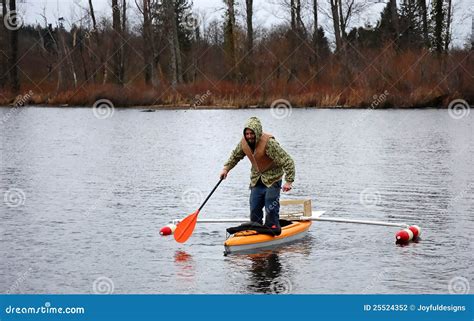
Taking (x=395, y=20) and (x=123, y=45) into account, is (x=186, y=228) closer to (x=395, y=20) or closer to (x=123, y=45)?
(x=395, y=20)

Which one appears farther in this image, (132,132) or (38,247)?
(132,132)

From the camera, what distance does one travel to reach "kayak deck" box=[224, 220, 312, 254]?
12523 millimetres

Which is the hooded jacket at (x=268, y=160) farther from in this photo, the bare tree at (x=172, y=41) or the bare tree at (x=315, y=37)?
the bare tree at (x=315, y=37)

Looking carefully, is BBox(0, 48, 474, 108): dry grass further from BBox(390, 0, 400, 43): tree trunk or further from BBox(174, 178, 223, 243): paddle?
BBox(174, 178, 223, 243): paddle

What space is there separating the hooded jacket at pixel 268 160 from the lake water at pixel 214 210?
1030 millimetres

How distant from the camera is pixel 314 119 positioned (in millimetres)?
40219

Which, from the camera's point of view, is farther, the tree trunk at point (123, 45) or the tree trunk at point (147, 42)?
the tree trunk at point (123, 45)

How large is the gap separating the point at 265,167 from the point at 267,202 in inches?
19.0

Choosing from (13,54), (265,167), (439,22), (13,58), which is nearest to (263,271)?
(265,167)

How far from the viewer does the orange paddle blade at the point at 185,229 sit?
13188 millimetres

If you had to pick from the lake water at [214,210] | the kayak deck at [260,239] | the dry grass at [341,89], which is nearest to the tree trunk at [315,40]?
the dry grass at [341,89]
